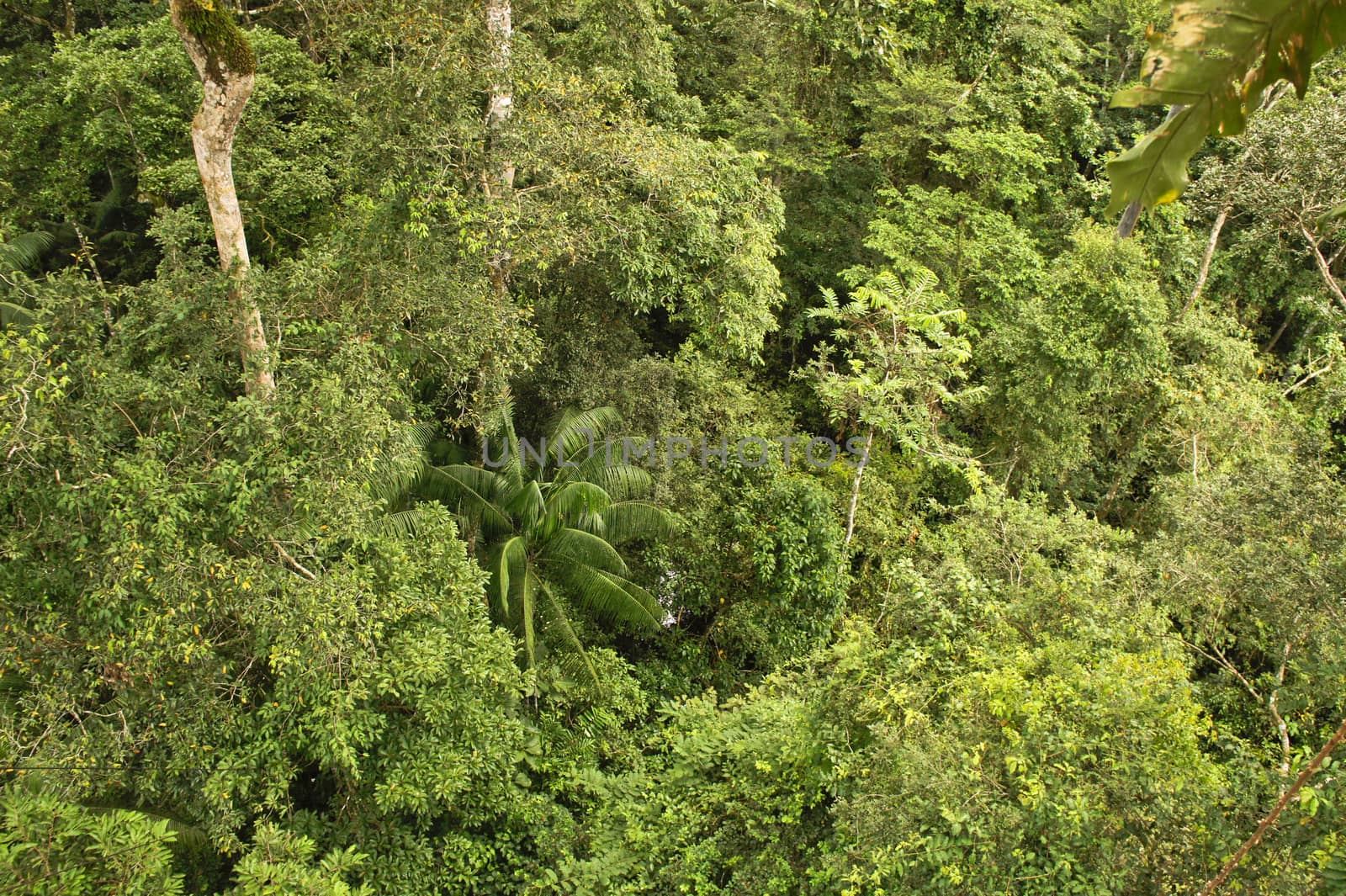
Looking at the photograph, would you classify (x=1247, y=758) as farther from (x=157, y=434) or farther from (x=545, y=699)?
(x=157, y=434)

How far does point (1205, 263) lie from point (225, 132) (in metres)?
11.2

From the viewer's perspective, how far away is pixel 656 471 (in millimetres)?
8820

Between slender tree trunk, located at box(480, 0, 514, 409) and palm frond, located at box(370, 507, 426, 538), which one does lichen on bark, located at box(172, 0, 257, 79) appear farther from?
palm frond, located at box(370, 507, 426, 538)

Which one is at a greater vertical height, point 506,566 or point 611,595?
point 506,566

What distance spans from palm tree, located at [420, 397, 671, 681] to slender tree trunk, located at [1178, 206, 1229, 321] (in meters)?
7.47

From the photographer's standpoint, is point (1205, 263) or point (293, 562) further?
point (1205, 263)

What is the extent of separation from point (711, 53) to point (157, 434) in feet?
33.8

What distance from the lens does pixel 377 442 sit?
5363 mm

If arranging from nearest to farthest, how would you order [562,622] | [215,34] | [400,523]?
[215,34], [400,523], [562,622]

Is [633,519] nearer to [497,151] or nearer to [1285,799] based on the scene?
[497,151]

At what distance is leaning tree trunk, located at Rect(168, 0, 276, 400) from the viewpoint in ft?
16.5

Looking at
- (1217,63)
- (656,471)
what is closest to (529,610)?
(656,471)

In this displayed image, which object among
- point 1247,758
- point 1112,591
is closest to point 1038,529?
point 1112,591

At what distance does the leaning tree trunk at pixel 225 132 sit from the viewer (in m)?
5.02
